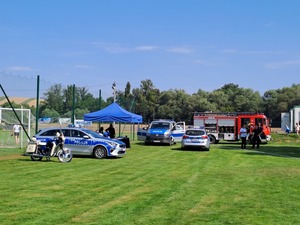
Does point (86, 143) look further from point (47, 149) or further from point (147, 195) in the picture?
point (147, 195)

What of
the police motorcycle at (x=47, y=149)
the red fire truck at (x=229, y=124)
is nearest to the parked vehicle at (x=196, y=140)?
the red fire truck at (x=229, y=124)

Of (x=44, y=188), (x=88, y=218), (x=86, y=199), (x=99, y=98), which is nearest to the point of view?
(x=88, y=218)

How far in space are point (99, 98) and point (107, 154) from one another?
49.4 feet

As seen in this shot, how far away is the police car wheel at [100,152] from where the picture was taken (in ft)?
69.9

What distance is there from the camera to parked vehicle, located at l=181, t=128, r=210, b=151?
2834 centimetres

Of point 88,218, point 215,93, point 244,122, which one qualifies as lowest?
point 88,218

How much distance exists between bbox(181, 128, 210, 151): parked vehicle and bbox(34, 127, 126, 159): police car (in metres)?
7.83

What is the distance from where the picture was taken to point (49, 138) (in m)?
20.9

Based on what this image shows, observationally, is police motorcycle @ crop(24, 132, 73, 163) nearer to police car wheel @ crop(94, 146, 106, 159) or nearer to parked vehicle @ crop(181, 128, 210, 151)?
police car wheel @ crop(94, 146, 106, 159)

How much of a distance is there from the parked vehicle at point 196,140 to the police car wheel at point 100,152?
28.6ft

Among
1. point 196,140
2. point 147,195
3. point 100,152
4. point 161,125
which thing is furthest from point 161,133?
point 147,195

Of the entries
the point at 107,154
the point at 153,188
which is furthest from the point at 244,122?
the point at 153,188

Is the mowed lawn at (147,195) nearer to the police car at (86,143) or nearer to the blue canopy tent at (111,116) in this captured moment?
the police car at (86,143)

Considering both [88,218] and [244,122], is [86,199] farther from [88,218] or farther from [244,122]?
[244,122]
